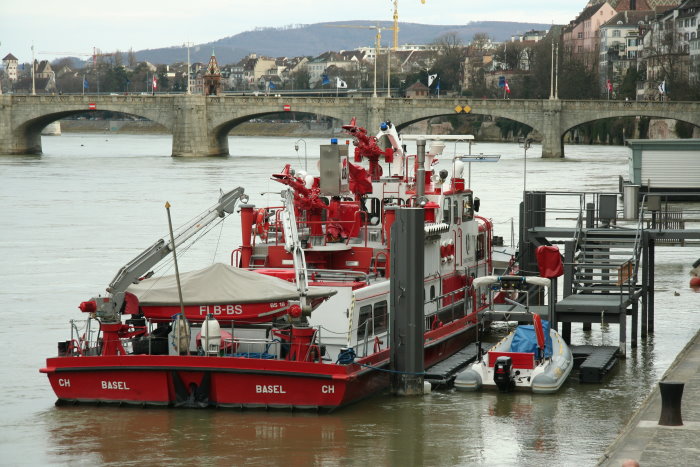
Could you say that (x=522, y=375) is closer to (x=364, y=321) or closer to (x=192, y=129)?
(x=364, y=321)

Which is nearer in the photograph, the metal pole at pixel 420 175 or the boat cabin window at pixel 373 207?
the metal pole at pixel 420 175

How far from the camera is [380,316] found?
2339 cm

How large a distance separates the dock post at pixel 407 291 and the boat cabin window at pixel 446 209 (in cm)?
495

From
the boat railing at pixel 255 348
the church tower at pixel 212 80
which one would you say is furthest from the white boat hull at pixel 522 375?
the church tower at pixel 212 80

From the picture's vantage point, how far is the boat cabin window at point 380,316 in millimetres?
23219

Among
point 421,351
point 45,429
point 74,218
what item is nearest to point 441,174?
point 421,351

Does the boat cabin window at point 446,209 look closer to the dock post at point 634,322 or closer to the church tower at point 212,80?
the dock post at point 634,322

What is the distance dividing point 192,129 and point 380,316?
99.7 meters

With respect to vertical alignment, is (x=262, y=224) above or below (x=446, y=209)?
below

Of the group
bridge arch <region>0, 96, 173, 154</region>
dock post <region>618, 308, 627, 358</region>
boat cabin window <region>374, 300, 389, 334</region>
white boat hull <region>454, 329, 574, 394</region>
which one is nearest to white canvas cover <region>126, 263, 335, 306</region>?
boat cabin window <region>374, 300, 389, 334</region>

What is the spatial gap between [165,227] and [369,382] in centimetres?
3633

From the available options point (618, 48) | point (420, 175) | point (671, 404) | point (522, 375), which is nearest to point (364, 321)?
point (522, 375)

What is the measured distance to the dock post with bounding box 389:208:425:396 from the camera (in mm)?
21219

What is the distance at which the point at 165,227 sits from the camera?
5709 cm
